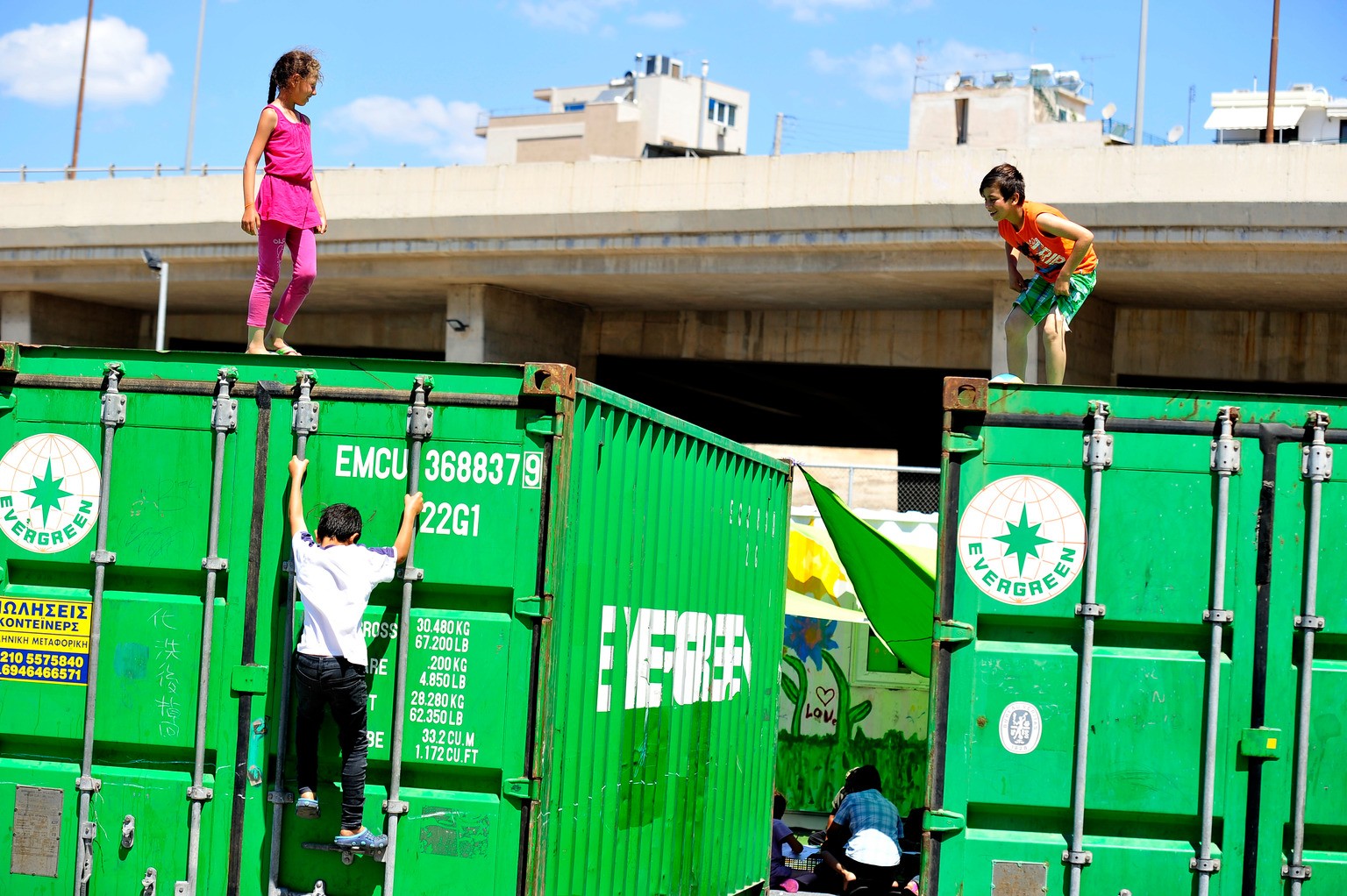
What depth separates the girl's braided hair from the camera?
24.2 ft

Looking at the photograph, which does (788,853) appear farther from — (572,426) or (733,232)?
(733,232)

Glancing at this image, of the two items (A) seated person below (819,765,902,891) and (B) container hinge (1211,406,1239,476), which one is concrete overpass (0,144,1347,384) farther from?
(B) container hinge (1211,406,1239,476)

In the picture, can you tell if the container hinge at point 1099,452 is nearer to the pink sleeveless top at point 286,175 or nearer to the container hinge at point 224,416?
the container hinge at point 224,416

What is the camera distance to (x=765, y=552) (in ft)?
31.8

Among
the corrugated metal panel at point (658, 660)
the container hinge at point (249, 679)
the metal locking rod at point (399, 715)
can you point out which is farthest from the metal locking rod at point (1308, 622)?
the container hinge at point (249, 679)

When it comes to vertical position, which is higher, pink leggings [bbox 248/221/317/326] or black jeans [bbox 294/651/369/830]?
pink leggings [bbox 248/221/317/326]

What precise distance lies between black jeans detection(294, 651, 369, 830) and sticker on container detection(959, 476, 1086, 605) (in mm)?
2405

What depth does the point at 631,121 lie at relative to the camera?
76.4 m

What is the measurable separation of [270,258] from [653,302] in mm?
17228

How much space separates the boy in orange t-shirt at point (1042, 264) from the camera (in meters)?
7.40

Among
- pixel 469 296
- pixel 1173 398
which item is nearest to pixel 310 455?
pixel 1173 398

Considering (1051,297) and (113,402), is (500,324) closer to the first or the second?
(1051,297)

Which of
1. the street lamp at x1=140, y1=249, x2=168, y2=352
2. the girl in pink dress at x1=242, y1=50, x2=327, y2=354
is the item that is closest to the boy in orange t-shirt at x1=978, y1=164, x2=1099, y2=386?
the girl in pink dress at x1=242, y1=50, x2=327, y2=354

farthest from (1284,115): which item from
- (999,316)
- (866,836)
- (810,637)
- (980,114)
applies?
(866,836)
